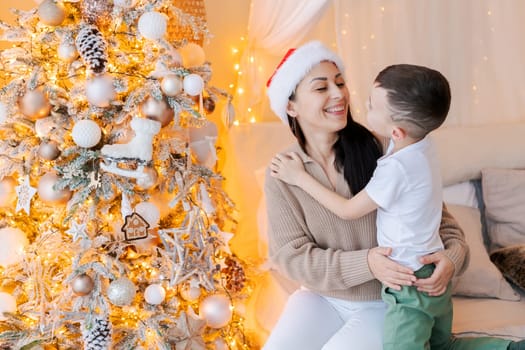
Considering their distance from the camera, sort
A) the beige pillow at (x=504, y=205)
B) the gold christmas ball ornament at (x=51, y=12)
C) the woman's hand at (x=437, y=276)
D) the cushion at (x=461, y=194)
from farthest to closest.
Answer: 1. the cushion at (x=461, y=194)
2. the beige pillow at (x=504, y=205)
3. the gold christmas ball ornament at (x=51, y=12)
4. the woman's hand at (x=437, y=276)

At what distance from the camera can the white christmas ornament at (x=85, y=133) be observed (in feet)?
5.72

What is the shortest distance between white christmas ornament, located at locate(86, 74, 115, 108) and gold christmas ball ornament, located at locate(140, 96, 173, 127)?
105 mm

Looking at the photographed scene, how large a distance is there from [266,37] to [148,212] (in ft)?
3.64

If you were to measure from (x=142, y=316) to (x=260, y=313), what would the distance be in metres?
0.47

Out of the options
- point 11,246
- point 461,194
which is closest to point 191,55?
point 11,246

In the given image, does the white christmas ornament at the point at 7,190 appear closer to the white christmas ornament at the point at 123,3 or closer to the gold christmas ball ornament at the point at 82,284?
the gold christmas ball ornament at the point at 82,284

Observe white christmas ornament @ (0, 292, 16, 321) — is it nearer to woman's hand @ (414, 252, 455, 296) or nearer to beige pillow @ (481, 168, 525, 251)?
woman's hand @ (414, 252, 455, 296)

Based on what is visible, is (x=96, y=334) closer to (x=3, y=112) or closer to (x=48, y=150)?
(x=48, y=150)

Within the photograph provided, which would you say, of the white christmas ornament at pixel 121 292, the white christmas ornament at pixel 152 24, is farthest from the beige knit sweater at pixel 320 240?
the white christmas ornament at pixel 152 24

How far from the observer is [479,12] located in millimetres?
2797

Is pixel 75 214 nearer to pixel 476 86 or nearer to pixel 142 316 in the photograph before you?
pixel 142 316

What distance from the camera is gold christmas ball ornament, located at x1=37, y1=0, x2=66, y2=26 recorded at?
5.82 ft

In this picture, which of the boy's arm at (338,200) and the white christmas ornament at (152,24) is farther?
the white christmas ornament at (152,24)

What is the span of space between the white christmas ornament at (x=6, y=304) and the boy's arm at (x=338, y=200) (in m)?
1.02
